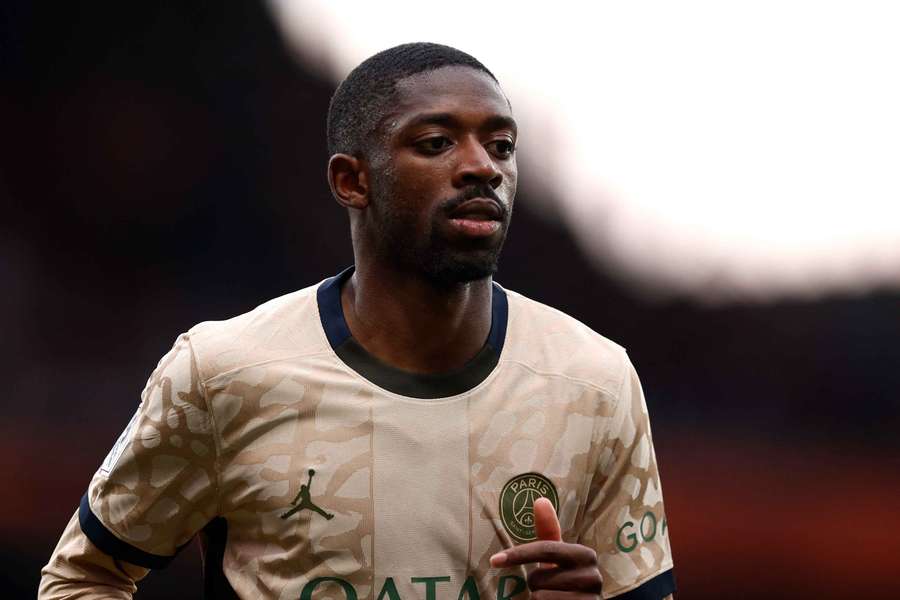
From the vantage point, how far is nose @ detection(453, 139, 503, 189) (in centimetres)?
214

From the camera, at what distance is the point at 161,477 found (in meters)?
2.22

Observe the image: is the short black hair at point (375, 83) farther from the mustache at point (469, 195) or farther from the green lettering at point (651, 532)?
the green lettering at point (651, 532)

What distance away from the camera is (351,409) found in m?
2.19

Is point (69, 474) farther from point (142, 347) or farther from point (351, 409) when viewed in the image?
point (351, 409)

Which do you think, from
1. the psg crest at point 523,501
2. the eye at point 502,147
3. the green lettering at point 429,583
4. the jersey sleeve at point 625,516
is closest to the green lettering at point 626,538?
the jersey sleeve at point 625,516

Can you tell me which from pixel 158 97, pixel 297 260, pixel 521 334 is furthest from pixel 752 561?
pixel 521 334

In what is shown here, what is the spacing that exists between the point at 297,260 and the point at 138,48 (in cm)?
199

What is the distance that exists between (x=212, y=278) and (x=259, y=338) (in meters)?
6.37

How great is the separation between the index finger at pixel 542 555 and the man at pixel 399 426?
97 millimetres

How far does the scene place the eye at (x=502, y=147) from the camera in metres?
2.23

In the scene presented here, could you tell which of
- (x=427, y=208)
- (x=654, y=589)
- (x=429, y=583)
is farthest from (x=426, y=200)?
(x=654, y=589)

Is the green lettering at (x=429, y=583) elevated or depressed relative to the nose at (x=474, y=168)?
depressed

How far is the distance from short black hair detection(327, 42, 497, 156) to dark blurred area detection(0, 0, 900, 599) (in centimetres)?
609

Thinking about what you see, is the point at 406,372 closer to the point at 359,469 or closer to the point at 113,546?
the point at 359,469
